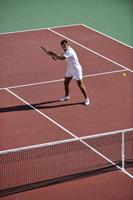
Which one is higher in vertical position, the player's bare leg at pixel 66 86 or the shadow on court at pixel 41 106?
the player's bare leg at pixel 66 86

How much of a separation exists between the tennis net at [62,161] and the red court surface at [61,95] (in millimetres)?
293

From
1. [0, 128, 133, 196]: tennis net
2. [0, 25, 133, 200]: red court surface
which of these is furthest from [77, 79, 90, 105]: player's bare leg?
[0, 128, 133, 196]: tennis net

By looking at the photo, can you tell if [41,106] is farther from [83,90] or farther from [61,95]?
[83,90]

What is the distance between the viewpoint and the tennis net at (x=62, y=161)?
→ 1219 cm

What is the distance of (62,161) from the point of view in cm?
1288

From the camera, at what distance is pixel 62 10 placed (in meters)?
25.4

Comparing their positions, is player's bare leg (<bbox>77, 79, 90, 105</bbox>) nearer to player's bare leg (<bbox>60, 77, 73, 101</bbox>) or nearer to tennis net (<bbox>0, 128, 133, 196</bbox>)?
player's bare leg (<bbox>60, 77, 73, 101</bbox>)

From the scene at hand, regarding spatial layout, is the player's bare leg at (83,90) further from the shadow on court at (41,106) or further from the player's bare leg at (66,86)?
the player's bare leg at (66,86)

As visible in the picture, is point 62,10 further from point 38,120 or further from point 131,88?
point 38,120

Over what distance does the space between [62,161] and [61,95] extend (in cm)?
402

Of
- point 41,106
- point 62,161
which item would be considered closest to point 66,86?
point 41,106

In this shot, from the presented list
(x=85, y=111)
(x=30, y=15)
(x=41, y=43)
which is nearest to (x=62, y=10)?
(x=30, y=15)

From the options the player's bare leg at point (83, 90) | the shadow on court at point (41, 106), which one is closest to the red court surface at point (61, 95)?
the shadow on court at point (41, 106)

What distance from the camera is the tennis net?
40.0 ft
